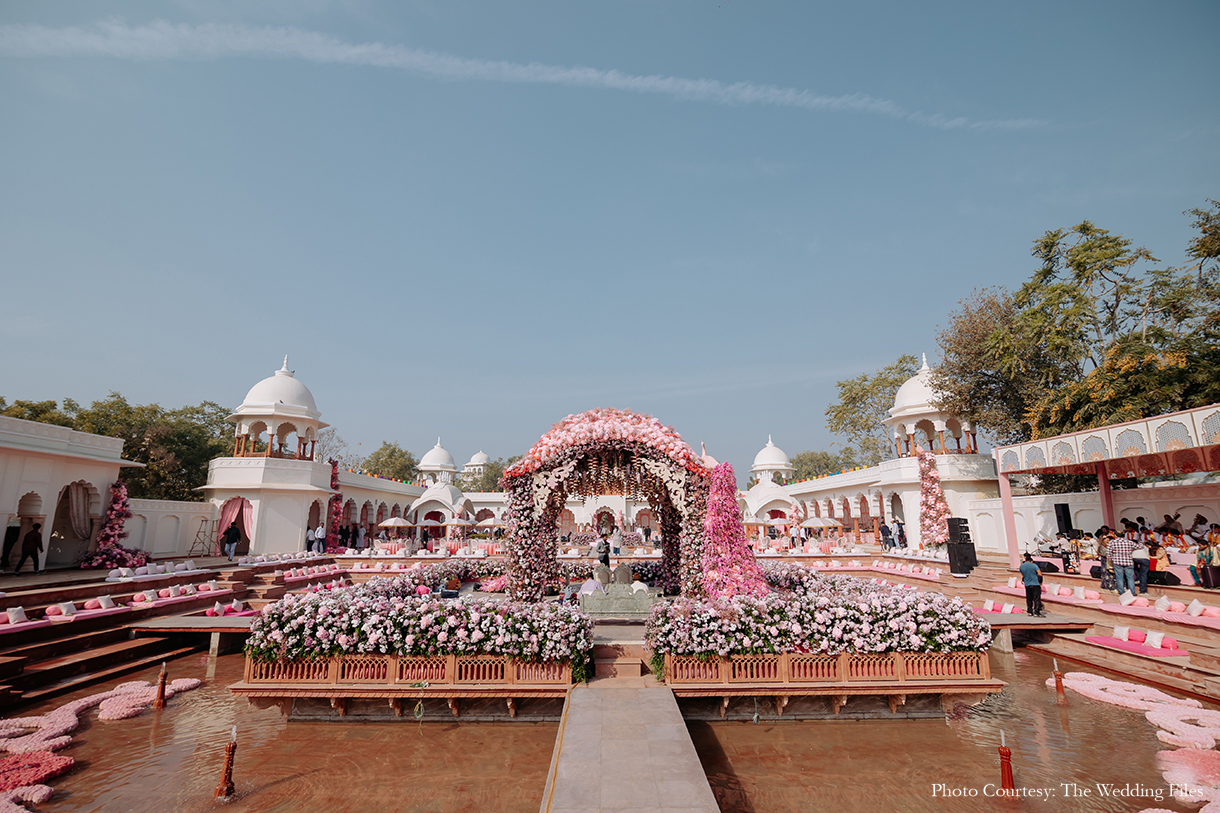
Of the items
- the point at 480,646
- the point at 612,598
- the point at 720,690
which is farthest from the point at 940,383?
the point at 480,646

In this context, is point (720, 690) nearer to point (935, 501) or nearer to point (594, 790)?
point (594, 790)

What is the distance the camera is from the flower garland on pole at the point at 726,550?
8.40 m

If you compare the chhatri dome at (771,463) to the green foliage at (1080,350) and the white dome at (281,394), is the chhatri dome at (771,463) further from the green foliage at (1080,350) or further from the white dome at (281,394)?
the white dome at (281,394)

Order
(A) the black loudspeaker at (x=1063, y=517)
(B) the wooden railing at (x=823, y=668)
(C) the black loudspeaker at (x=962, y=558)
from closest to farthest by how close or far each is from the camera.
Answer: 1. (B) the wooden railing at (x=823, y=668)
2. (C) the black loudspeaker at (x=962, y=558)
3. (A) the black loudspeaker at (x=1063, y=517)

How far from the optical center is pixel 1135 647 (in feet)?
30.7

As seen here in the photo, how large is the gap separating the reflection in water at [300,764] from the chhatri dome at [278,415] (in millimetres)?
19490

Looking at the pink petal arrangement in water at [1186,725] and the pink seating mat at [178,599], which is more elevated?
the pink seating mat at [178,599]

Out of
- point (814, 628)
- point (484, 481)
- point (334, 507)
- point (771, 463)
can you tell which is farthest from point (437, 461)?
point (814, 628)

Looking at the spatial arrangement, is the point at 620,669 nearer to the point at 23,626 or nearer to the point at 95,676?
the point at 95,676

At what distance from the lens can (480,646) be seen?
7.11 meters

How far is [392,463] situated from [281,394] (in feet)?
82.4

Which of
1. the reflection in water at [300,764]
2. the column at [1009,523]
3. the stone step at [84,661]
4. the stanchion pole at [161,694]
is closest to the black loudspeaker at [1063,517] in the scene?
the column at [1009,523]

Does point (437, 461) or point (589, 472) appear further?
point (437, 461)

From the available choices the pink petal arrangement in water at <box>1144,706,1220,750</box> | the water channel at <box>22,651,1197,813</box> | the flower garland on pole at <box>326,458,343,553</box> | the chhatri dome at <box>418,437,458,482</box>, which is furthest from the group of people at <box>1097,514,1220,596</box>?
the chhatri dome at <box>418,437,458,482</box>
